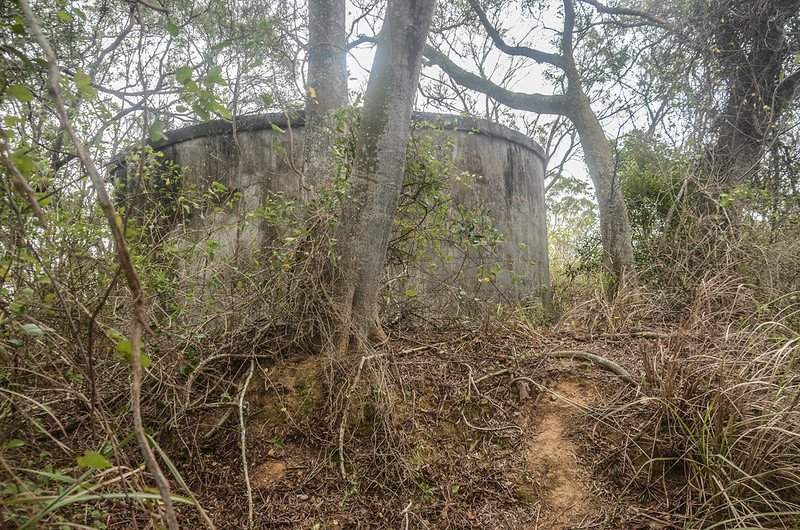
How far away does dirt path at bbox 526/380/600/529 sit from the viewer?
278 centimetres

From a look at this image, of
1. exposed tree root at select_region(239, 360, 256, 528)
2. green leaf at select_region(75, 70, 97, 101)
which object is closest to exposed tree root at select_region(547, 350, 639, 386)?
exposed tree root at select_region(239, 360, 256, 528)

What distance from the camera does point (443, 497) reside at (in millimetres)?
2904

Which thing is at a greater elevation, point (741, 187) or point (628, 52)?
point (628, 52)

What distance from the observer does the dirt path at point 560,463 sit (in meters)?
2.78

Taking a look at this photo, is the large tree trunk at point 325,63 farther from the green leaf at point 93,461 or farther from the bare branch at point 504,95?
the green leaf at point 93,461

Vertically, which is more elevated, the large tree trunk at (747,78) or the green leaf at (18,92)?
the large tree trunk at (747,78)

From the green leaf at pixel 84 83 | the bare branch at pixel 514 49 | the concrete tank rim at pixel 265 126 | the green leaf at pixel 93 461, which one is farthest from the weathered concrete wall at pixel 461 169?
the green leaf at pixel 93 461

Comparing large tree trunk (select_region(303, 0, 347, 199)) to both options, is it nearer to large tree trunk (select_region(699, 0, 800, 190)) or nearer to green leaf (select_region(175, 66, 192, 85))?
green leaf (select_region(175, 66, 192, 85))

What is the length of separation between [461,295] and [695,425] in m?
2.02

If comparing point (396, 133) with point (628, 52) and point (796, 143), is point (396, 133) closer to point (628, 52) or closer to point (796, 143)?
point (796, 143)

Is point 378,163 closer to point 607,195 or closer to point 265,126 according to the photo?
point 265,126

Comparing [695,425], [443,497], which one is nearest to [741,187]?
[695,425]

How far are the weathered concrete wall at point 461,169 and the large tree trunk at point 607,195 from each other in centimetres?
80

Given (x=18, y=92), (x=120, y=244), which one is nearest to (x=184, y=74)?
(x=18, y=92)
